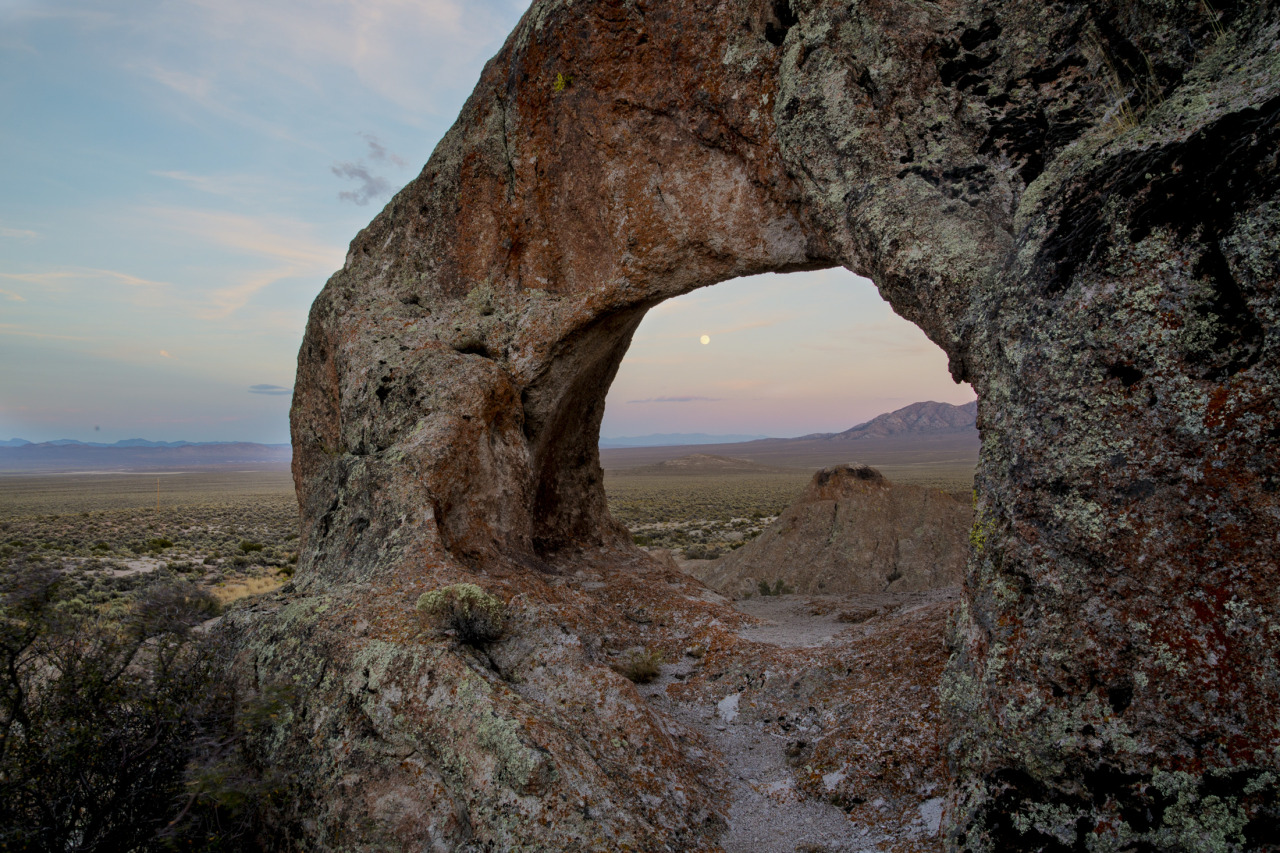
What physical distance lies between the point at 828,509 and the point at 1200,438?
1262 cm

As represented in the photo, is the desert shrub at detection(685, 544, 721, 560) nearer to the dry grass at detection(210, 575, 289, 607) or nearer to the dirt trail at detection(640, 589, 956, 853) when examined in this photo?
the dry grass at detection(210, 575, 289, 607)

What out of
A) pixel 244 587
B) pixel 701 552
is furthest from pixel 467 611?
pixel 701 552

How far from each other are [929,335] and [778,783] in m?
3.90

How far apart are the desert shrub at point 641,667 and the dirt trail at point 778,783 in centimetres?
9

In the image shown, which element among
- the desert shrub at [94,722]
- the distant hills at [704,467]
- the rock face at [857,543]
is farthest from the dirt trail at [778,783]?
the distant hills at [704,467]

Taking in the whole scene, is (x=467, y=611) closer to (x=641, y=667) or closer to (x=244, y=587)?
(x=641, y=667)

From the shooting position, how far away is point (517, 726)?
15.1ft

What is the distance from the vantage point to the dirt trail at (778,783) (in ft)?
15.0

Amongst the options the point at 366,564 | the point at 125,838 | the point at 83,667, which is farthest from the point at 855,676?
the point at 83,667

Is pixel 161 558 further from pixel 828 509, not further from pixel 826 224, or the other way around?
pixel 826 224

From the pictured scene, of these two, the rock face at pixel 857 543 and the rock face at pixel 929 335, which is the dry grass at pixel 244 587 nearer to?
the rock face at pixel 929 335

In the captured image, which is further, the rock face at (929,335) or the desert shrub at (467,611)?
the desert shrub at (467,611)

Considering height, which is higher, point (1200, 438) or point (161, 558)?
point (1200, 438)

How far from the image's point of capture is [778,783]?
5332 mm
